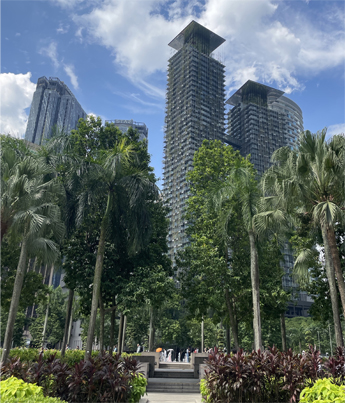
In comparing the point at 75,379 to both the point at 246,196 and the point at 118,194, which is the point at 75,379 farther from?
the point at 246,196

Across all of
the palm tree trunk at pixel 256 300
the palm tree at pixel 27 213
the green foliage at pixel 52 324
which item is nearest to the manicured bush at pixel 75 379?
the palm tree at pixel 27 213

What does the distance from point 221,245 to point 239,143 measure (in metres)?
131

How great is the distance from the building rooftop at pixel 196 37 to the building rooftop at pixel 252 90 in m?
21.7

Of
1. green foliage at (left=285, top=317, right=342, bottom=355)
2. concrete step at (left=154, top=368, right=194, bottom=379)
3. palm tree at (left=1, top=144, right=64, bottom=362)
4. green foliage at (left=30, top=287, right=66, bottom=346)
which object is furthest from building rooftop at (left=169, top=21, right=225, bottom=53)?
concrete step at (left=154, top=368, right=194, bottom=379)

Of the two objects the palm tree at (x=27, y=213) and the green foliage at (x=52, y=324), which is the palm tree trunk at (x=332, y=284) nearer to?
the palm tree at (x=27, y=213)

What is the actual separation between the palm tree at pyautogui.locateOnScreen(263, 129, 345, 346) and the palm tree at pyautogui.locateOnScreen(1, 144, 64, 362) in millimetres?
11408

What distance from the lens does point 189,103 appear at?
133 meters

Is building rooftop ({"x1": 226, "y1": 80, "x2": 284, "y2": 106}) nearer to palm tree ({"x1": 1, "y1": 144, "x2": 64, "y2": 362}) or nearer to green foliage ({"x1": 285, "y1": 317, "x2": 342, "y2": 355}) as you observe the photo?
green foliage ({"x1": 285, "y1": 317, "x2": 342, "y2": 355})

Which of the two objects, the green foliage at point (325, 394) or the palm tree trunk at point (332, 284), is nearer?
the green foliage at point (325, 394)

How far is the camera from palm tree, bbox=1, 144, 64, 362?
51.3 ft

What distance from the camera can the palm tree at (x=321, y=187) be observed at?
1539 centimetres

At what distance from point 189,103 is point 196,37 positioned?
1222 inches

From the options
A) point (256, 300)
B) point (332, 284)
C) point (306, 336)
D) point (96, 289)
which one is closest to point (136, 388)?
point (96, 289)

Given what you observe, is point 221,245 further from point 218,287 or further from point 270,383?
point 270,383
